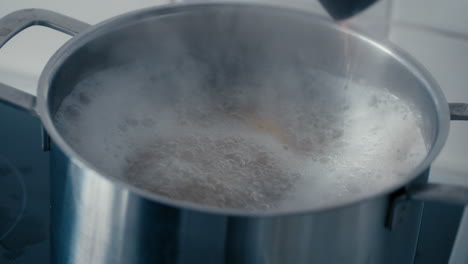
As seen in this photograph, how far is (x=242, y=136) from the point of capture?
651 millimetres

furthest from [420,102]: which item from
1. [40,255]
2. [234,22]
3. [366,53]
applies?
[40,255]

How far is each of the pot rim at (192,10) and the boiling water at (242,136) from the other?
0.17 feet

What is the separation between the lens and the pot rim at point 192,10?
379 mm

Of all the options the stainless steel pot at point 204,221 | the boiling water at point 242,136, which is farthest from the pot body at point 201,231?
the boiling water at point 242,136

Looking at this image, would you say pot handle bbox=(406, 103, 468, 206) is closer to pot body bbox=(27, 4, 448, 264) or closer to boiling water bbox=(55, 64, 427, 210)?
pot body bbox=(27, 4, 448, 264)

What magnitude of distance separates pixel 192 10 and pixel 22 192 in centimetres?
27

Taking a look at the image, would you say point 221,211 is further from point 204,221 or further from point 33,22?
point 33,22

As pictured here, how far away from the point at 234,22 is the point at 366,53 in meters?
0.12

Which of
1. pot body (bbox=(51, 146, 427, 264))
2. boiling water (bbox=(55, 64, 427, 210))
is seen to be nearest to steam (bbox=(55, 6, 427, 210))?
boiling water (bbox=(55, 64, 427, 210))

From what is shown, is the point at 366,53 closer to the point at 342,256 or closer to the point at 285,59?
the point at 285,59

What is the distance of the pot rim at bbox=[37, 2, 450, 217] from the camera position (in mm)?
379

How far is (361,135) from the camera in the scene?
634 mm

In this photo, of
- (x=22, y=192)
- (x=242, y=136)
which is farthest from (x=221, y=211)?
(x=22, y=192)

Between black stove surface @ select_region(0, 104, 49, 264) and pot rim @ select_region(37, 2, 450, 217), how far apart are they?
0.72 ft
